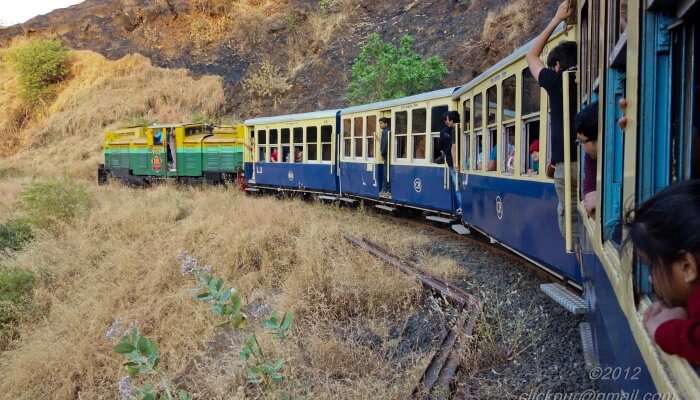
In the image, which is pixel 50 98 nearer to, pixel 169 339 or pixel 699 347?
pixel 169 339

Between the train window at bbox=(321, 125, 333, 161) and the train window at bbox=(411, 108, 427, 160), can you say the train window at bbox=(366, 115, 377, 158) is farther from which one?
the train window at bbox=(321, 125, 333, 161)

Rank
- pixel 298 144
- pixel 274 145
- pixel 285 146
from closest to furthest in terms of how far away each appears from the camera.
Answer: pixel 298 144 → pixel 285 146 → pixel 274 145

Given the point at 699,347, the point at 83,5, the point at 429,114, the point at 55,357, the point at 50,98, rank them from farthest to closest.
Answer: the point at 83,5 < the point at 50,98 < the point at 429,114 < the point at 55,357 < the point at 699,347

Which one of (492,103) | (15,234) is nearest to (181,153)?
(15,234)

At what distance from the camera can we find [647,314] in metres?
1.82

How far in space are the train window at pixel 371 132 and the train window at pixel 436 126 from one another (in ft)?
8.17

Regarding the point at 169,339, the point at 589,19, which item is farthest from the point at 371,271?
the point at 589,19

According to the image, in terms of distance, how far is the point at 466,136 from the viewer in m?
10.3

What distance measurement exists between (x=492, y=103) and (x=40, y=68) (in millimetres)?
39206

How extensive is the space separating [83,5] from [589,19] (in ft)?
171

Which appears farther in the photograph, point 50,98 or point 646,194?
point 50,98

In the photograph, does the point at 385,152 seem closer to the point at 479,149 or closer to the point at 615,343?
the point at 479,149

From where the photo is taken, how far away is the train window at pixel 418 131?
1252cm

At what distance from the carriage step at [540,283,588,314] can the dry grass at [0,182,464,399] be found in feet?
3.73
